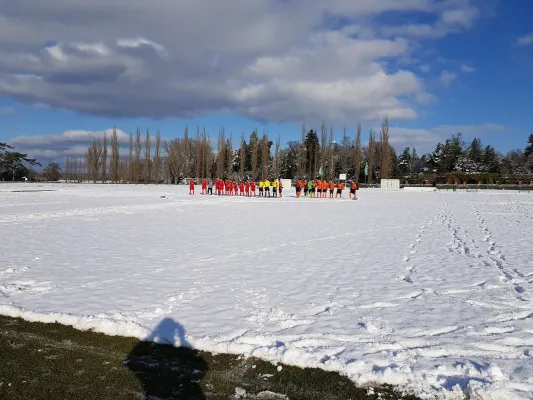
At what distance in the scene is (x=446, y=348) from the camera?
467 centimetres

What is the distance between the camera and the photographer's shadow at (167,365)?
12.6 feet

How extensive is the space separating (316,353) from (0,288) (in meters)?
5.36

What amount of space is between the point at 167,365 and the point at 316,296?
9.47 feet

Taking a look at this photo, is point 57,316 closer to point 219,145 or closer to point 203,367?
point 203,367

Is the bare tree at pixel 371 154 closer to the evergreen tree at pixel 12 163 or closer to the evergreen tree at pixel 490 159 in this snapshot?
the evergreen tree at pixel 490 159

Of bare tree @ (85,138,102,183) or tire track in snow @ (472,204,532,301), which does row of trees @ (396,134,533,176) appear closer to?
bare tree @ (85,138,102,183)

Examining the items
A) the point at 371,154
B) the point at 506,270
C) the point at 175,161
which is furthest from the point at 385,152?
the point at 506,270

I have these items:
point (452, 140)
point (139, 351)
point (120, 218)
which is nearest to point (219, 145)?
point (452, 140)

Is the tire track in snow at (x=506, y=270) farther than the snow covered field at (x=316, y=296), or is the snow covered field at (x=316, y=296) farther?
the tire track in snow at (x=506, y=270)

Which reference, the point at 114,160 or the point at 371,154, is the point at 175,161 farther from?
the point at 371,154

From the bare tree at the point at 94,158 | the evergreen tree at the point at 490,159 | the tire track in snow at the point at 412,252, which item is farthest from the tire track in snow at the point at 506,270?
the evergreen tree at the point at 490,159

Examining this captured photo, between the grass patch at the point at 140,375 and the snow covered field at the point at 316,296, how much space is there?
23 cm

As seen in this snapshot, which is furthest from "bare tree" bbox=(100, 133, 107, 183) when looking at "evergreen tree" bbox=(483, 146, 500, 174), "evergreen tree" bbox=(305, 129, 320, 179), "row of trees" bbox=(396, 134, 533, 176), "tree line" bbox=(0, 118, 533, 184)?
"evergreen tree" bbox=(483, 146, 500, 174)

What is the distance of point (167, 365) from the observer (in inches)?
172
